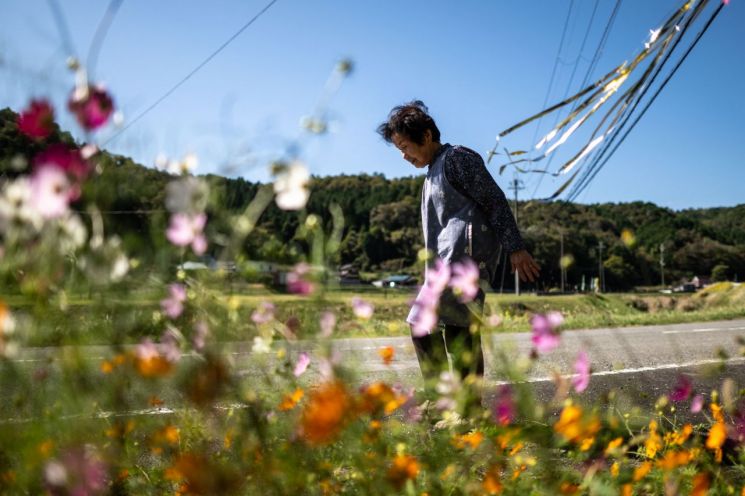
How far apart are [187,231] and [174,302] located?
0.14m

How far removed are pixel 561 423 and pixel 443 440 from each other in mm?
260

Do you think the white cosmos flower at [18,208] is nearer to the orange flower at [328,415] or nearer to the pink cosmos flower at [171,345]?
the pink cosmos flower at [171,345]

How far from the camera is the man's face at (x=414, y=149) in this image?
9.82 feet

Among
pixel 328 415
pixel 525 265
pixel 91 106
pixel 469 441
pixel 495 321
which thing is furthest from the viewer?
pixel 525 265

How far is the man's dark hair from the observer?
2.97m

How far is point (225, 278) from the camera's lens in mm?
1187

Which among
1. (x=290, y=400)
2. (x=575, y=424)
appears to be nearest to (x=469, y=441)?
(x=575, y=424)

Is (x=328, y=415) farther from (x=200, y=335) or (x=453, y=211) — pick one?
(x=453, y=211)

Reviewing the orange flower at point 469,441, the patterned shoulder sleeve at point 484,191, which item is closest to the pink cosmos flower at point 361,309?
the orange flower at point 469,441

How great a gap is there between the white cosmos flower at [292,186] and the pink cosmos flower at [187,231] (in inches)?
5.8

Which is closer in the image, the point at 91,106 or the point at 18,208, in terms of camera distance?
the point at 18,208

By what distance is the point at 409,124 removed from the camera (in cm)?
298

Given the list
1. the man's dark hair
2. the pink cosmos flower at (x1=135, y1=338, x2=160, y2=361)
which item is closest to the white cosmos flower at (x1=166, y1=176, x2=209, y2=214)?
the pink cosmos flower at (x1=135, y1=338, x2=160, y2=361)

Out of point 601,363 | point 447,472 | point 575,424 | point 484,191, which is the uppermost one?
point 484,191
